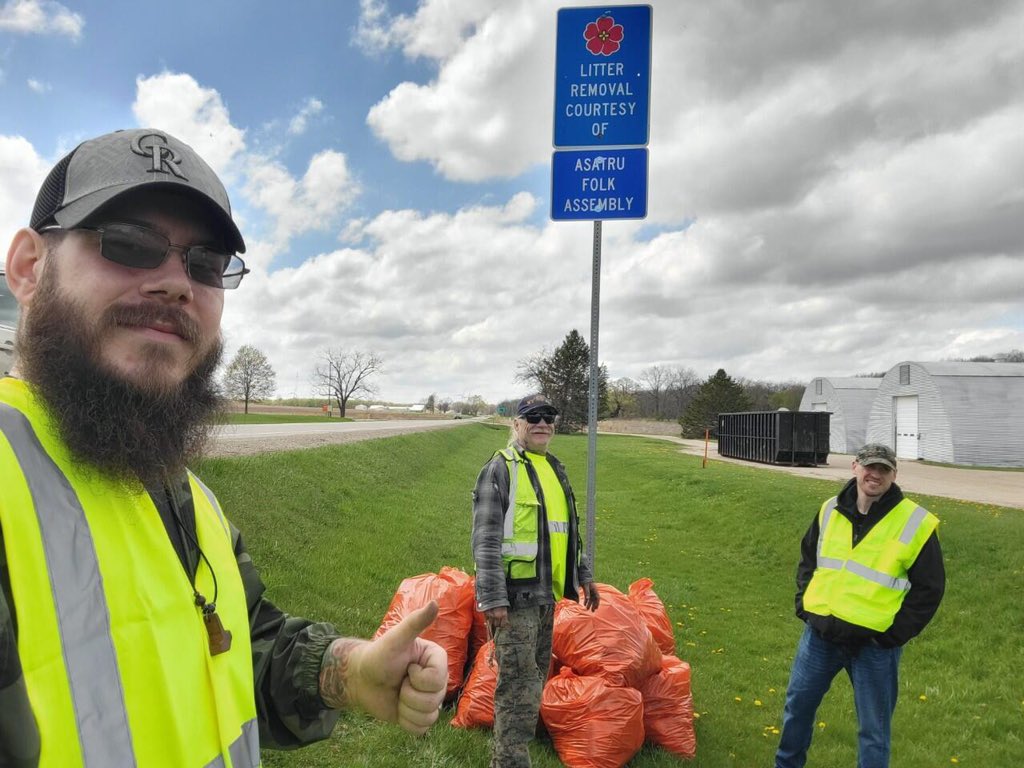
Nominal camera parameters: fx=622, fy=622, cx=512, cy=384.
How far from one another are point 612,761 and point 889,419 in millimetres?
30518

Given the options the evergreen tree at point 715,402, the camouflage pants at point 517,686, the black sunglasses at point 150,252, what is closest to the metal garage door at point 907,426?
the evergreen tree at point 715,402

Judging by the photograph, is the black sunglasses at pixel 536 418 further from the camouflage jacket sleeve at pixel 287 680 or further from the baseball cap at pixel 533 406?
the camouflage jacket sleeve at pixel 287 680

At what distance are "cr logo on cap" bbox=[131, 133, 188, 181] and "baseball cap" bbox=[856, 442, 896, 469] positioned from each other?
12.9ft

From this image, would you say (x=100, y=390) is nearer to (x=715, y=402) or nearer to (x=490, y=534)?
(x=490, y=534)

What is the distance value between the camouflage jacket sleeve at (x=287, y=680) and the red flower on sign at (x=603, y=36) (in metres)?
3.74

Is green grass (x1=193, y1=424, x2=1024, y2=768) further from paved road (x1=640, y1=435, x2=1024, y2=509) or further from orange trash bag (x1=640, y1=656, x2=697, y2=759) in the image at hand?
paved road (x1=640, y1=435, x2=1024, y2=509)

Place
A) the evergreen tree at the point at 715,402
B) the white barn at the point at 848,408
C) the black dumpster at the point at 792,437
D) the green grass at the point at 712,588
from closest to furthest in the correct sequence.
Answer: the green grass at the point at 712,588, the black dumpster at the point at 792,437, the white barn at the point at 848,408, the evergreen tree at the point at 715,402

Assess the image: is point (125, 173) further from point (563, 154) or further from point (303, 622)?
point (563, 154)

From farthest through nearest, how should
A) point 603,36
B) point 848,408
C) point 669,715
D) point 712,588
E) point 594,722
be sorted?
point 848,408
point 712,588
point 669,715
point 603,36
point 594,722

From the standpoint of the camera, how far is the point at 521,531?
3691 mm

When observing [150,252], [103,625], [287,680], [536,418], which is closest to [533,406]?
[536,418]

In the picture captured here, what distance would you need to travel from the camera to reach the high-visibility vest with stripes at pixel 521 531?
3650 mm

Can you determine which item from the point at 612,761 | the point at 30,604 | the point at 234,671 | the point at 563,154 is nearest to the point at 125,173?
the point at 30,604

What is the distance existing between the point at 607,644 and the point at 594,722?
472mm
